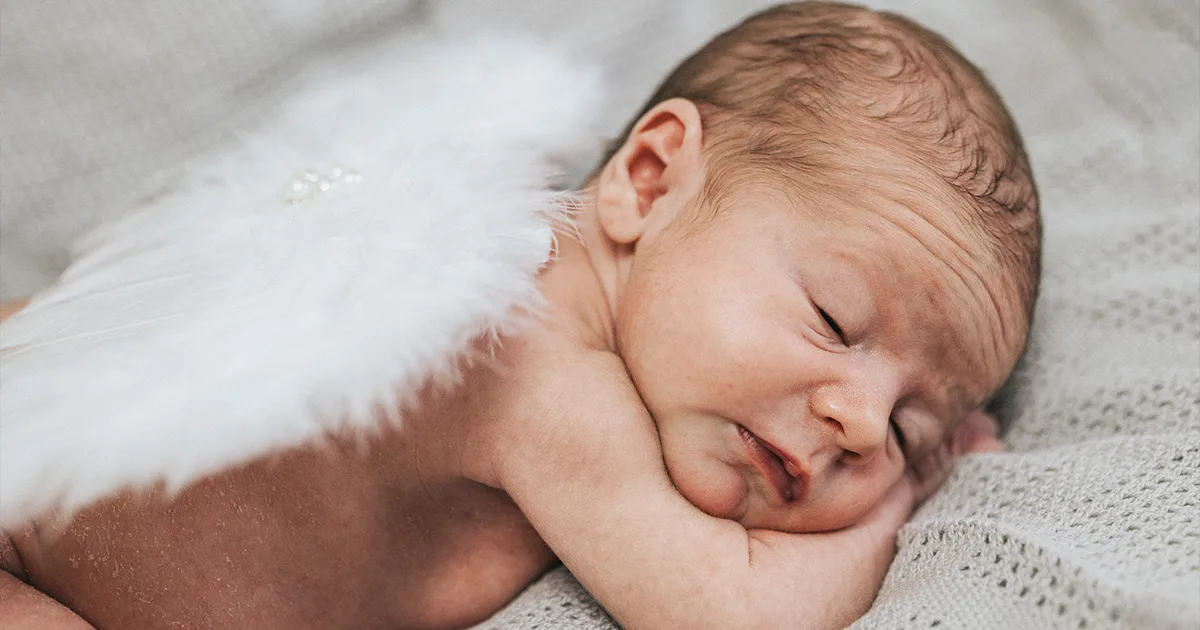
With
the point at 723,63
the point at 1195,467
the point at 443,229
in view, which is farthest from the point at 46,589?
the point at 1195,467

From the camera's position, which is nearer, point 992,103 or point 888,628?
point 888,628

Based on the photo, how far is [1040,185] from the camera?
1.75 metres

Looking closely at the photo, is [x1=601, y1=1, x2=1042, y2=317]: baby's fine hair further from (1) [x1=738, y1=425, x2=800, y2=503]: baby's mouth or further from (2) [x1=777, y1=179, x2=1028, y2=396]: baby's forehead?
(1) [x1=738, y1=425, x2=800, y2=503]: baby's mouth

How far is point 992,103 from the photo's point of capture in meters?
1.32

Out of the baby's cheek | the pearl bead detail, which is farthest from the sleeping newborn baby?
the pearl bead detail

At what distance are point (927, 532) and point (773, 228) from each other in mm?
397

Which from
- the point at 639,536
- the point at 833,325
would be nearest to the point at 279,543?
the point at 639,536

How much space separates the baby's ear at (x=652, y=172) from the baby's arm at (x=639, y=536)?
0.73ft

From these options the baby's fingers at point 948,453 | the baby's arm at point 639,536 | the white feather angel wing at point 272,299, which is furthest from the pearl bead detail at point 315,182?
the baby's fingers at point 948,453

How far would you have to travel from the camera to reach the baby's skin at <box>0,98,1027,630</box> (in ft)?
3.68

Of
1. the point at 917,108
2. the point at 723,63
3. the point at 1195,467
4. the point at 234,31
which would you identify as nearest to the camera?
the point at 1195,467

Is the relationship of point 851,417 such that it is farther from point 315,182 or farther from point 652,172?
→ point 315,182

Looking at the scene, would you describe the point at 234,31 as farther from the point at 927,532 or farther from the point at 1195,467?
the point at 1195,467

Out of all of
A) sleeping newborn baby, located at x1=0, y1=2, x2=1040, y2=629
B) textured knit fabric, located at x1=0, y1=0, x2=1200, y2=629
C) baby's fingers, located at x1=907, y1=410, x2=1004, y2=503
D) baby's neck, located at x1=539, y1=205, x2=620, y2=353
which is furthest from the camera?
baby's fingers, located at x1=907, y1=410, x2=1004, y2=503
